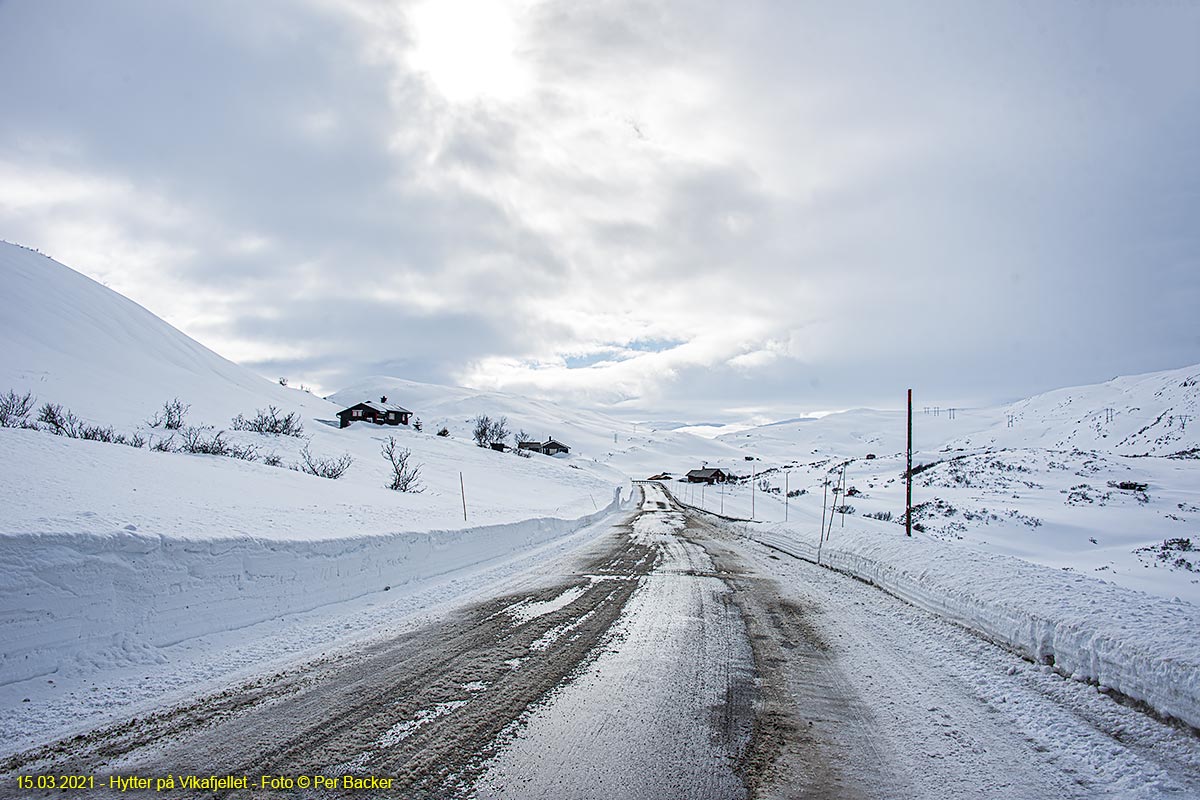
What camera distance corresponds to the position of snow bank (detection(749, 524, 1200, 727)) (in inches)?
181

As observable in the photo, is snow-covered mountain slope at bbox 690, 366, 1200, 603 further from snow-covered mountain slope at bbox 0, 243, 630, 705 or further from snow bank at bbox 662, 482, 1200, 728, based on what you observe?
snow-covered mountain slope at bbox 0, 243, 630, 705

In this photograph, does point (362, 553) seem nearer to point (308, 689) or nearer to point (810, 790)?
point (308, 689)

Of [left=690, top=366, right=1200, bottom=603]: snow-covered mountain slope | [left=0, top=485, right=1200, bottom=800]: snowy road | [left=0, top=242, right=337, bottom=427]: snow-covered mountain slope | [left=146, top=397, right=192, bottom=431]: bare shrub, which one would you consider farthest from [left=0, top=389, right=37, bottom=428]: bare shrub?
[left=690, top=366, right=1200, bottom=603]: snow-covered mountain slope

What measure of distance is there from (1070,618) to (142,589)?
30.0 feet

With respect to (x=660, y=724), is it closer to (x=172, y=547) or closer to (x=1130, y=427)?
(x=172, y=547)

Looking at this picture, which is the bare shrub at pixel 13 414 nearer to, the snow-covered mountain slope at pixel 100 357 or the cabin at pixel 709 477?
the snow-covered mountain slope at pixel 100 357

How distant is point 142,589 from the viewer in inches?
238

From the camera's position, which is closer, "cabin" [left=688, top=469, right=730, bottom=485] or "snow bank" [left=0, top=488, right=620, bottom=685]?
"snow bank" [left=0, top=488, right=620, bottom=685]

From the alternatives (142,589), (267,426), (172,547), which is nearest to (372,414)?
(267,426)

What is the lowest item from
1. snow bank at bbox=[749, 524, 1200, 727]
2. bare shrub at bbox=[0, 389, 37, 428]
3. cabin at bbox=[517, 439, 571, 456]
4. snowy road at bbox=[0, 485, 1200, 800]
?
snowy road at bbox=[0, 485, 1200, 800]

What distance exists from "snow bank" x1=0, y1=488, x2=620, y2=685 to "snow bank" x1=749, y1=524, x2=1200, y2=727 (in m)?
8.45

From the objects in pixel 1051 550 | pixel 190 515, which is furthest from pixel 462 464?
pixel 190 515

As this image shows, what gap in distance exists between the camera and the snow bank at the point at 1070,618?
4590 millimetres

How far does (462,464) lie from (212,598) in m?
49.2
